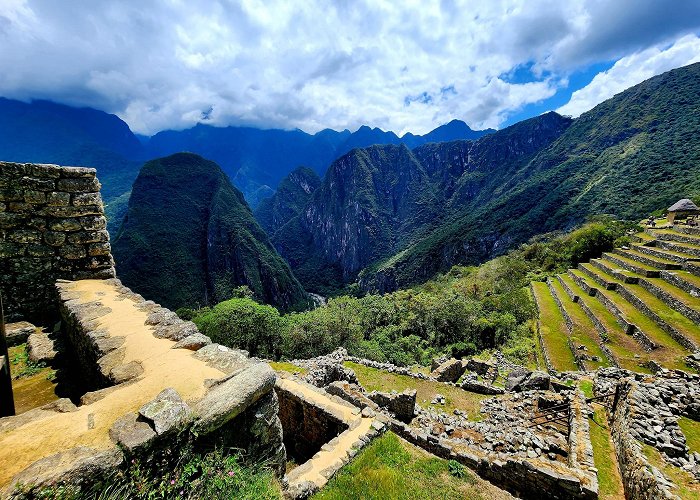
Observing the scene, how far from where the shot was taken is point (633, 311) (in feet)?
67.7

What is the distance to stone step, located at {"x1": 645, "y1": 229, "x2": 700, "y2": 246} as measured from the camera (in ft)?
85.0

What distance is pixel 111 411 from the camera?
288 cm

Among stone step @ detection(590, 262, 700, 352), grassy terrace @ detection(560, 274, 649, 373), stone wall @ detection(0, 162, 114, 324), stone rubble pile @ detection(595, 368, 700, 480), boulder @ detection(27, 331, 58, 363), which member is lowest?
grassy terrace @ detection(560, 274, 649, 373)

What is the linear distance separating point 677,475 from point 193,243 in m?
126

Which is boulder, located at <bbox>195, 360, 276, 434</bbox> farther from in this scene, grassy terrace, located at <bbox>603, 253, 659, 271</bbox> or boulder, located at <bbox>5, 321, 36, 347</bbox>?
grassy terrace, located at <bbox>603, 253, 659, 271</bbox>

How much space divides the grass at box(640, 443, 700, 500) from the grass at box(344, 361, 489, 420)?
5.80m

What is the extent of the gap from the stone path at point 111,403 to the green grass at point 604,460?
9710 millimetres

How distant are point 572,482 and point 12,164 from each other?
43.2 ft

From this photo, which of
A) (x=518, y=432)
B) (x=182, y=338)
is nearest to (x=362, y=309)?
(x=518, y=432)

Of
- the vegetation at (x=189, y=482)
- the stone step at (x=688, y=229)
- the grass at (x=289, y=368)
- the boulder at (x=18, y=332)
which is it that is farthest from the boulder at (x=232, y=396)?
the stone step at (x=688, y=229)

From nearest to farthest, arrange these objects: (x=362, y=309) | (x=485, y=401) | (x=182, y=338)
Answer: (x=182, y=338) < (x=485, y=401) < (x=362, y=309)

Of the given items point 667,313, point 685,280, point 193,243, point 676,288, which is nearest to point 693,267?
point 685,280

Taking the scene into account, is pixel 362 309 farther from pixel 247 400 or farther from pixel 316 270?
pixel 316 270

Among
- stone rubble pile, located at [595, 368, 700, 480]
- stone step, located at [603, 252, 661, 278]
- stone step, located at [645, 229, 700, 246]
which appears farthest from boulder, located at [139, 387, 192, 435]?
stone step, located at [645, 229, 700, 246]
